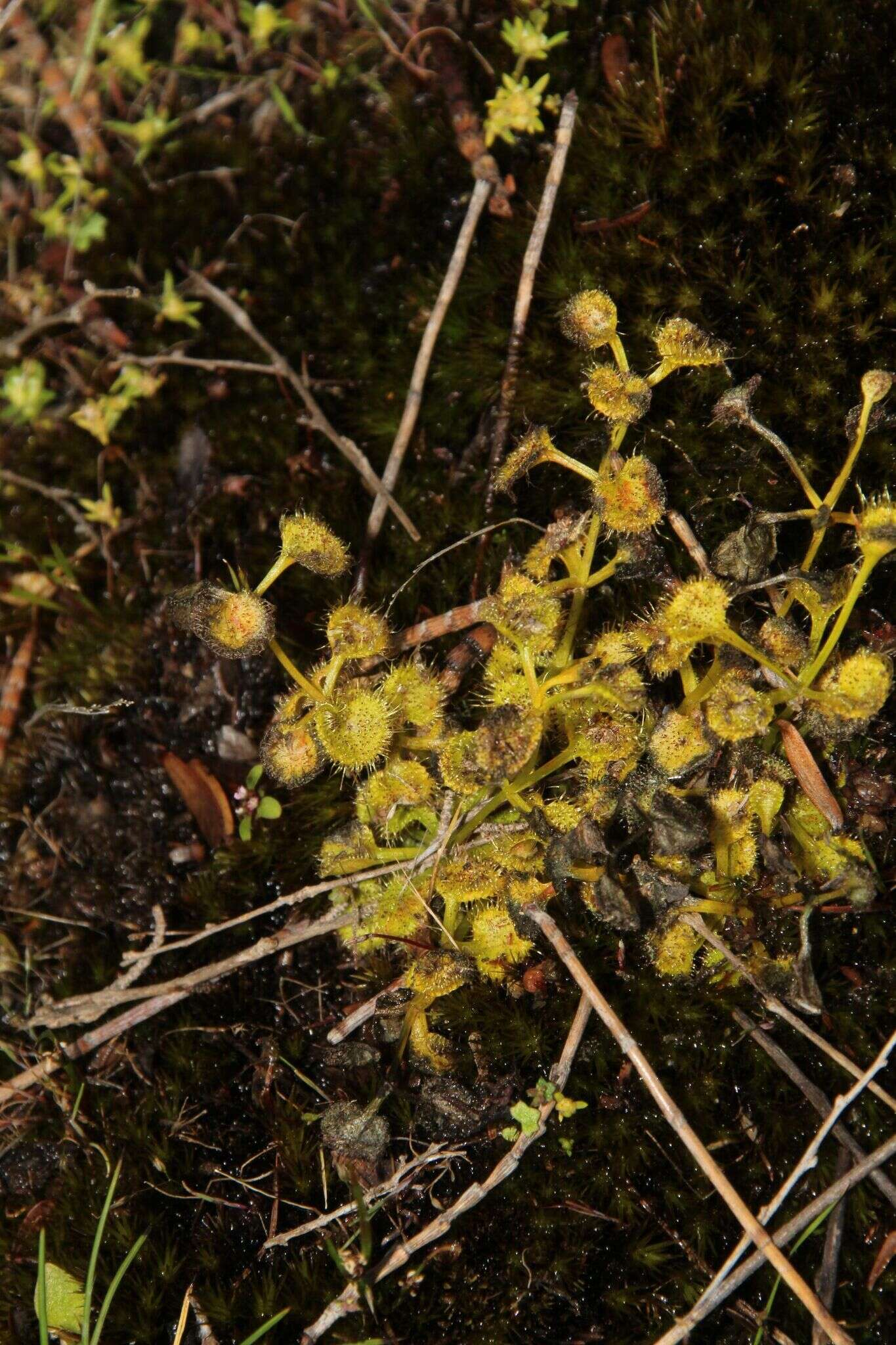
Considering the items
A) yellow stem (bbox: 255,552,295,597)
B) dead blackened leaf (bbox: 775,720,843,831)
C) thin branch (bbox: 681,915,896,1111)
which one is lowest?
thin branch (bbox: 681,915,896,1111)

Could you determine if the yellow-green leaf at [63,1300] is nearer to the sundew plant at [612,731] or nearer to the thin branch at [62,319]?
the sundew plant at [612,731]

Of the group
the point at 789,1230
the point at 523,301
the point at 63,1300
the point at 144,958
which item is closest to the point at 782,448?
the point at 523,301

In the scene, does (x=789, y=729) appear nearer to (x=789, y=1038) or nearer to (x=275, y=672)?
(x=789, y=1038)

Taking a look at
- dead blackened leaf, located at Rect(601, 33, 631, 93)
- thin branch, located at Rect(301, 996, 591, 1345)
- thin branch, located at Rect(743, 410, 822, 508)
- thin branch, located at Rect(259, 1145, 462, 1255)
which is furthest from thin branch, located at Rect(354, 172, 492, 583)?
thin branch, located at Rect(259, 1145, 462, 1255)

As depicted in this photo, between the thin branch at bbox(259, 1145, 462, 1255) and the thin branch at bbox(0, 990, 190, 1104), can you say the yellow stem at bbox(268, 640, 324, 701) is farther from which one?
the thin branch at bbox(259, 1145, 462, 1255)

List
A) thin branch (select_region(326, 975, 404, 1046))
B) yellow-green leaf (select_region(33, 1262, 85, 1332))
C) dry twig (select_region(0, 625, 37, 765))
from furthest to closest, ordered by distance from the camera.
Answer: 1. dry twig (select_region(0, 625, 37, 765))
2. thin branch (select_region(326, 975, 404, 1046))
3. yellow-green leaf (select_region(33, 1262, 85, 1332))

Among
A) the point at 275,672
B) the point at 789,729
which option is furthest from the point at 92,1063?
the point at 789,729

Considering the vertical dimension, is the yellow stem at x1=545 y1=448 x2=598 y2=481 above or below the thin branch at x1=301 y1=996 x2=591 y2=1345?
above
